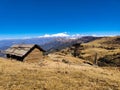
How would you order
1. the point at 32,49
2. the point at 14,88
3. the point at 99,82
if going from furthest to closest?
the point at 32,49 → the point at 99,82 → the point at 14,88

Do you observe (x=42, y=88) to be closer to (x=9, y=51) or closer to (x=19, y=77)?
(x=19, y=77)

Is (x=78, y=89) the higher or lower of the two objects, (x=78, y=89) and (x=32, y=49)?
the lower

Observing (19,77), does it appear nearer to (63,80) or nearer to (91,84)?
(63,80)

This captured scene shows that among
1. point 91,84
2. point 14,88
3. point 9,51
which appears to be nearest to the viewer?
point 14,88

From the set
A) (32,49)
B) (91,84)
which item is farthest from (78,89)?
(32,49)

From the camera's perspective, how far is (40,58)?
49594 millimetres

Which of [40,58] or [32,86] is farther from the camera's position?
[40,58]

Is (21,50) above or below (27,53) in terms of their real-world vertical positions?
above

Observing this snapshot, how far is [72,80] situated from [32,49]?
2645cm

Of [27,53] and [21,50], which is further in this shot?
[21,50]

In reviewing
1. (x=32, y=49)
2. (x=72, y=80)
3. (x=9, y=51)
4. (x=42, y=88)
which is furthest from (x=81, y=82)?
(x=9, y=51)

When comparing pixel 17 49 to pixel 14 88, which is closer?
pixel 14 88

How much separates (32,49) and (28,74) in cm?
2352

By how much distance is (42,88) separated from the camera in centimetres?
1858
